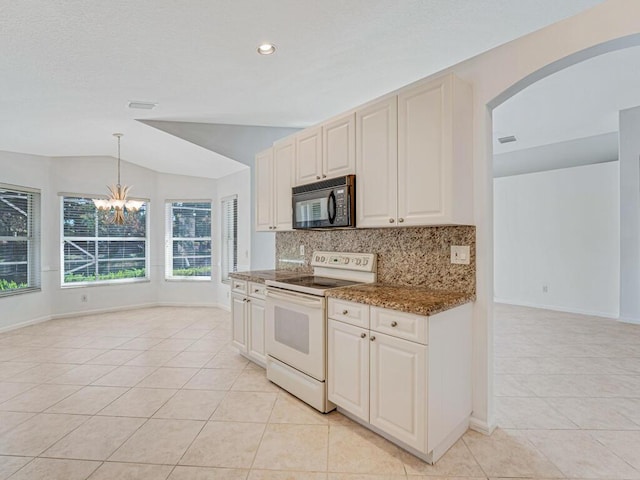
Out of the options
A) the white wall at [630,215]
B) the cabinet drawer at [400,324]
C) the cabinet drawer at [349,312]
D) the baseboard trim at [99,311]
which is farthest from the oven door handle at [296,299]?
the white wall at [630,215]

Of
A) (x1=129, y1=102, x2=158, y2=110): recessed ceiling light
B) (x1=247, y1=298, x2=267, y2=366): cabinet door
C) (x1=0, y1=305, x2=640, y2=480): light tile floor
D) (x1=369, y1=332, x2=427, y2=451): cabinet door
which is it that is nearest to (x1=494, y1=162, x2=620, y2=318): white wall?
(x1=0, y1=305, x2=640, y2=480): light tile floor

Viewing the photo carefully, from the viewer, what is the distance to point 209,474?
6.04ft

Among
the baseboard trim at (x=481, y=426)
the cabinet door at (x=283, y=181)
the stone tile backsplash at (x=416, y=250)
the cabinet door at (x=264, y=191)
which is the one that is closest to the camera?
the baseboard trim at (x=481, y=426)

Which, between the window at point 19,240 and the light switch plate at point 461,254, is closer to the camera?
the light switch plate at point 461,254

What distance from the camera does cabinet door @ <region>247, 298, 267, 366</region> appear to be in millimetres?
3199

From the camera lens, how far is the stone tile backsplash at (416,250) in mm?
2303

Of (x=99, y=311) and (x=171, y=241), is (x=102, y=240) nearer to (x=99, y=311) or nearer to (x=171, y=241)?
(x=171, y=241)

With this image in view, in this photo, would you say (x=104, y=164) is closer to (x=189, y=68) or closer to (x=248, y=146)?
(x=248, y=146)

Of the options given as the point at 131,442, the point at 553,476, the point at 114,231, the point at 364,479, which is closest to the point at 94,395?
the point at 131,442

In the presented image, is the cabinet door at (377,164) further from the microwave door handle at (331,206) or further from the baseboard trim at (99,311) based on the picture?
the baseboard trim at (99,311)

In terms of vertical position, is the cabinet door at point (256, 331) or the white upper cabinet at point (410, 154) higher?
the white upper cabinet at point (410, 154)

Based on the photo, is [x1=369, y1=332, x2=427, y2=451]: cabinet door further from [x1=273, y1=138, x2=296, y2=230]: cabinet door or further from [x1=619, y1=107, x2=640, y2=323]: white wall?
[x1=619, y1=107, x2=640, y2=323]: white wall

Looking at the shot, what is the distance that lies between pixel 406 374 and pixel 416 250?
101 centimetres

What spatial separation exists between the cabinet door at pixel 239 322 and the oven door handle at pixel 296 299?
66 cm
